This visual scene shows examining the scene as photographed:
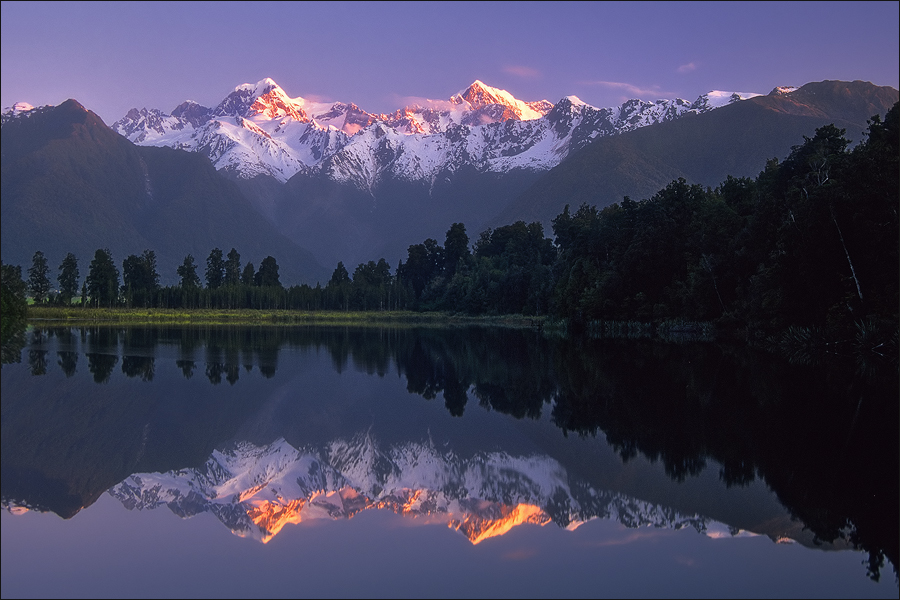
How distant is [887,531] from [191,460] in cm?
1263

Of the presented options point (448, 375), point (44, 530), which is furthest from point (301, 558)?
point (448, 375)

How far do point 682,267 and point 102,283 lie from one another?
95685 mm

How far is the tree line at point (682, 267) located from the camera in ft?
125

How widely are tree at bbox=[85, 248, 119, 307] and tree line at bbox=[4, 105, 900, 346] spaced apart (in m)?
0.21

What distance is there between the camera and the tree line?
38219 mm

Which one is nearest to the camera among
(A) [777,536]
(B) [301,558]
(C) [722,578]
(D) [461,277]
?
(C) [722,578]

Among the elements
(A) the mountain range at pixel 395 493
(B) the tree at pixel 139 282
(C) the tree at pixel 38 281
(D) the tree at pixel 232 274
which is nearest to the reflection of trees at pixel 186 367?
(A) the mountain range at pixel 395 493

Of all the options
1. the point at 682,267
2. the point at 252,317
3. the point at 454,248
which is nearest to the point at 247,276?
the point at 252,317

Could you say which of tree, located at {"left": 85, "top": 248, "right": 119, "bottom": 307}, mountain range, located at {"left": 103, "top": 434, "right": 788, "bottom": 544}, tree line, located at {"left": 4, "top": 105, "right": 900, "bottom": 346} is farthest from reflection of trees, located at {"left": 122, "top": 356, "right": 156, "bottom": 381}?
tree, located at {"left": 85, "top": 248, "right": 119, "bottom": 307}

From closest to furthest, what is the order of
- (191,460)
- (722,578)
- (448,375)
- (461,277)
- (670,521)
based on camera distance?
(722,578)
(670,521)
(191,460)
(448,375)
(461,277)

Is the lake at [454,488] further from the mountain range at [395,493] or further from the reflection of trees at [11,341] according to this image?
the reflection of trees at [11,341]

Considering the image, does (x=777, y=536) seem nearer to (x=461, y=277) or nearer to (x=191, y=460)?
(x=191, y=460)

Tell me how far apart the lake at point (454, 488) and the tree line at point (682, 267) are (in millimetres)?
12935

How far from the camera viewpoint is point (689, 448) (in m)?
16.8
